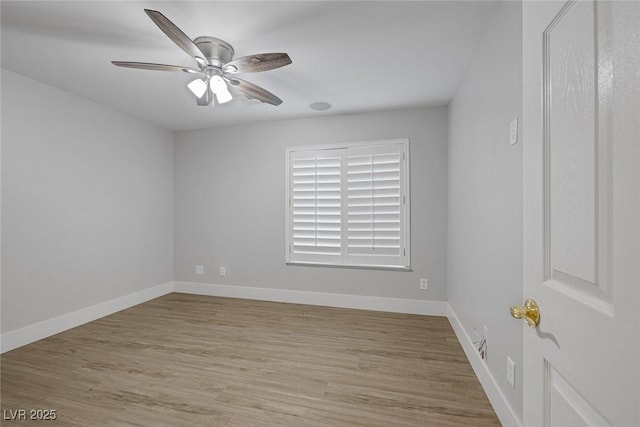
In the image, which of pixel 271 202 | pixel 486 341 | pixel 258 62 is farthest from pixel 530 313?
pixel 271 202

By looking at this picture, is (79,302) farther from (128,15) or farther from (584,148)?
(584,148)

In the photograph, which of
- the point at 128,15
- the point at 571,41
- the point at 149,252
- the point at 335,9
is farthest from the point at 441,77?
the point at 149,252

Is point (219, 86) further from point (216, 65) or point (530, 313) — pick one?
point (530, 313)

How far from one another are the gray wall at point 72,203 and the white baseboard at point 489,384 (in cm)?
391

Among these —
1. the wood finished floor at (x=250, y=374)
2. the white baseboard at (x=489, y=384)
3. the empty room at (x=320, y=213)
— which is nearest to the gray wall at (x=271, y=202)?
the empty room at (x=320, y=213)

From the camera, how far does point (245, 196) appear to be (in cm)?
394

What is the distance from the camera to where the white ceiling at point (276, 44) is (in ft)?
5.67

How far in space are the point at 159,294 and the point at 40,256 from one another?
158 centimetres

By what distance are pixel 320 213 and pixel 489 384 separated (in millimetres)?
2429

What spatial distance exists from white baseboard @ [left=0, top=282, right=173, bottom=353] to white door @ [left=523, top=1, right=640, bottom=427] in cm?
379

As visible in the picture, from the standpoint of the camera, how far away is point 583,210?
60cm

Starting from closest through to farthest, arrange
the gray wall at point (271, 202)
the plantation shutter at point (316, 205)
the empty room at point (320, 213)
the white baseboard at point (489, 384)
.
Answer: the empty room at point (320, 213) < the white baseboard at point (489, 384) < the gray wall at point (271, 202) < the plantation shutter at point (316, 205)

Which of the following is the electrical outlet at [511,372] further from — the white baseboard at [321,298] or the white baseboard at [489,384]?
the white baseboard at [321,298]

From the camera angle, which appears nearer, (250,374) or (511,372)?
(511,372)
